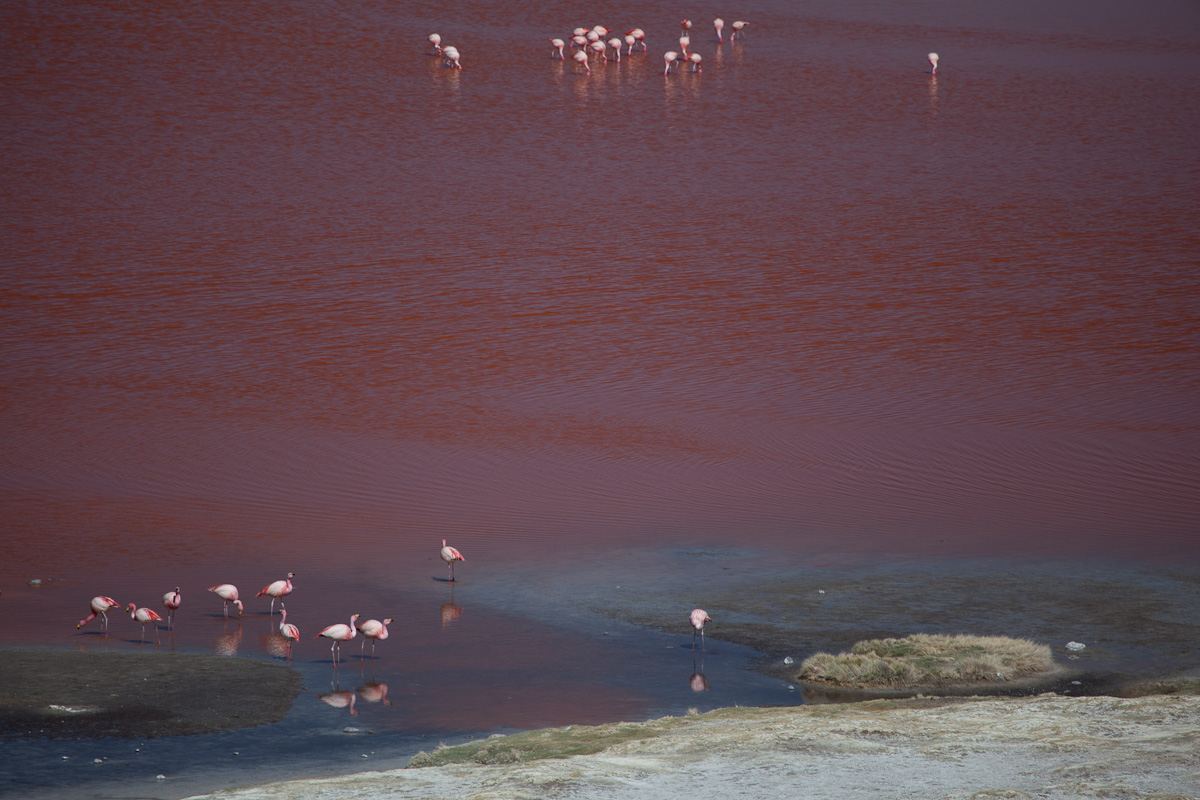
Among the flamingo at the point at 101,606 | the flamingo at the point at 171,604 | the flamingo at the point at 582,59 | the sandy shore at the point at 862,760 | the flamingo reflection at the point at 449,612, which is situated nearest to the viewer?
the sandy shore at the point at 862,760

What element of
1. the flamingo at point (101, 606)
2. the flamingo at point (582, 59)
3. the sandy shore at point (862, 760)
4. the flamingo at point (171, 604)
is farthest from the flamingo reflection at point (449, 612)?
the flamingo at point (582, 59)

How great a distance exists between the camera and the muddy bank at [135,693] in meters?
9.34

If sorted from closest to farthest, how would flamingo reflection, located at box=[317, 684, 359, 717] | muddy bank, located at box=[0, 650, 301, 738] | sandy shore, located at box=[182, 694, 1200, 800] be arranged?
sandy shore, located at box=[182, 694, 1200, 800] < muddy bank, located at box=[0, 650, 301, 738] < flamingo reflection, located at box=[317, 684, 359, 717]

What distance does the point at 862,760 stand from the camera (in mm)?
7375

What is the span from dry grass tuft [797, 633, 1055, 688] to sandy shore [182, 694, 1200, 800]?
59.8 inches

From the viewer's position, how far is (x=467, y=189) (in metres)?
26.0

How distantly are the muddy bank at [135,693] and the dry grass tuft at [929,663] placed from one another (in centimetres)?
439

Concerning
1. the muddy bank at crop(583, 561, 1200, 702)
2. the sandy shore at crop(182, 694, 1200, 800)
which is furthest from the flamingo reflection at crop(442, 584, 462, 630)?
the sandy shore at crop(182, 694, 1200, 800)

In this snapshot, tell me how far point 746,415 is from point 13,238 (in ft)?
46.6

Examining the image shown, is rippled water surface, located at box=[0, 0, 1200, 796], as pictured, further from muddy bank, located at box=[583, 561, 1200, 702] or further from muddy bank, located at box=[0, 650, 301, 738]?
muddy bank, located at box=[0, 650, 301, 738]

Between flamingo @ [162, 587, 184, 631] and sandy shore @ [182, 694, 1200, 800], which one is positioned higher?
sandy shore @ [182, 694, 1200, 800]

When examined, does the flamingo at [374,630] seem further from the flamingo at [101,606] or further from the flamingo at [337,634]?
the flamingo at [101,606]

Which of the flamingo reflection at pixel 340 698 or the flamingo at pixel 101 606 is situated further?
the flamingo at pixel 101 606

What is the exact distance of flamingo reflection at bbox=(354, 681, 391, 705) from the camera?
33.9 ft
